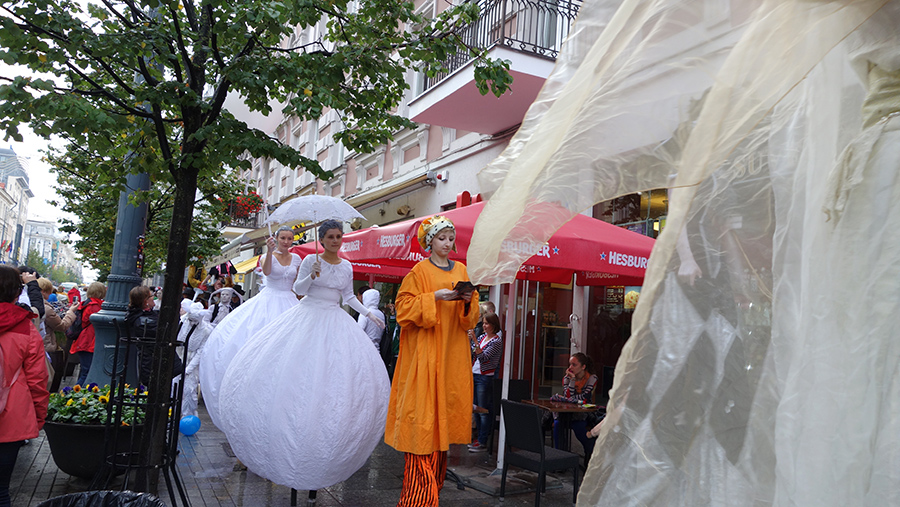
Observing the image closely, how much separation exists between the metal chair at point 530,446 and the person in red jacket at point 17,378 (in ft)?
10.7

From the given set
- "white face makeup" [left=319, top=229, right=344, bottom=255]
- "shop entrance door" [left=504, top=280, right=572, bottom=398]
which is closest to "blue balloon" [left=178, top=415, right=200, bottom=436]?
"white face makeup" [left=319, top=229, right=344, bottom=255]

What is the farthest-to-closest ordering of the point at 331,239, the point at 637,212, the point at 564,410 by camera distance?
1. the point at 637,212
2. the point at 564,410
3. the point at 331,239

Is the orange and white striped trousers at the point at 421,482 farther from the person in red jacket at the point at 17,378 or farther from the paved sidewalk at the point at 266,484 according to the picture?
the person in red jacket at the point at 17,378

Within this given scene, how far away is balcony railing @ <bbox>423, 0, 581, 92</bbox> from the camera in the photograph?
413 inches

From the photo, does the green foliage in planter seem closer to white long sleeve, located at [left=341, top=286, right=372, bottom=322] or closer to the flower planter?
the flower planter

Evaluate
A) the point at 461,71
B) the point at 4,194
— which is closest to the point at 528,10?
the point at 461,71

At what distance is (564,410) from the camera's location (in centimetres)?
612

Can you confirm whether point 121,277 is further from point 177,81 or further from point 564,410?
point 564,410

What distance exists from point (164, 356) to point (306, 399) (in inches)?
43.5

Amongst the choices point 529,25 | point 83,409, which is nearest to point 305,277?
point 83,409

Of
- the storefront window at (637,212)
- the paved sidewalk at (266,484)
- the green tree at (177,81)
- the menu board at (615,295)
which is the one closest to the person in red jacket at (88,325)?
the paved sidewalk at (266,484)

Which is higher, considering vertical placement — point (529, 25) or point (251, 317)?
point (529, 25)

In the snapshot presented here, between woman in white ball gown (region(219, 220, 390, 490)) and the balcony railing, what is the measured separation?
650 cm

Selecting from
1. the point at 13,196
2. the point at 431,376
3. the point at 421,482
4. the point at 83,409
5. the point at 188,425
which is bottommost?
the point at 188,425
